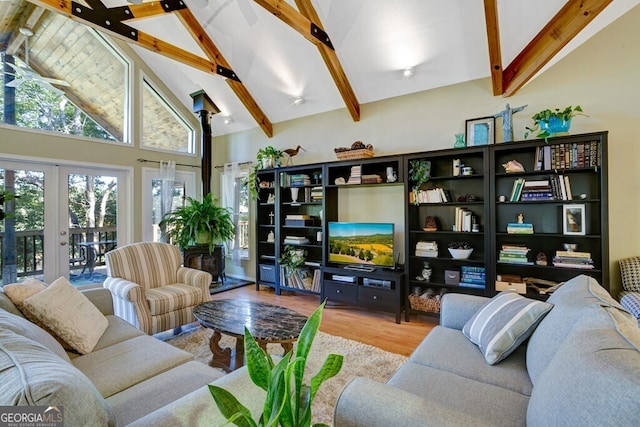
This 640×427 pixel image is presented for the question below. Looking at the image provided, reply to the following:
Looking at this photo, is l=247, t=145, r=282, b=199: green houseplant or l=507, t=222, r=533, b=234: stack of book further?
l=247, t=145, r=282, b=199: green houseplant

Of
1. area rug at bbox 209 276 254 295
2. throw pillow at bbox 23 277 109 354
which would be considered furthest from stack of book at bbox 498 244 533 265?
area rug at bbox 209 276 254 295

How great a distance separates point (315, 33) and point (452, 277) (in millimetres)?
3043

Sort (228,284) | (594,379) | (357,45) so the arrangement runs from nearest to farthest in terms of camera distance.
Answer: (594,379)
(357,45)
(228,284)

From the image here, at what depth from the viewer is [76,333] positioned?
177 centimetres

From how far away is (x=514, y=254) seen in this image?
302 centimetres

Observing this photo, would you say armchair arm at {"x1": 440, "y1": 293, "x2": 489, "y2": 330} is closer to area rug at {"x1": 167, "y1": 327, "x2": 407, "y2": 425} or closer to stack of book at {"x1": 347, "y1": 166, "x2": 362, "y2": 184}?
area rug at {"x1": 167, "y1": 327, "x2": 407, "y2": 425}

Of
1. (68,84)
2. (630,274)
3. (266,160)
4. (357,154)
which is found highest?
(68,84)

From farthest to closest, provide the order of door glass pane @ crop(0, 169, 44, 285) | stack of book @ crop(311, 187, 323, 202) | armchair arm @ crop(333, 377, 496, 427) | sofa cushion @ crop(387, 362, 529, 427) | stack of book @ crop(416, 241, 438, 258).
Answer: stack of book @ crop(311, 187, 323, 202) < door glass pane @ crop(0, 169, 44, 285) < stack of book @ crop(416, 241, 438, 258) < sofa cushion @ crop(387, 362, 529, 427) < armchair arm @ crop(333, 377, 496, 427)

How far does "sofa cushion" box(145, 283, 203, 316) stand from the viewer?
269 cm

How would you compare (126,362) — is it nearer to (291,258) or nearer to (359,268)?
(359,268)

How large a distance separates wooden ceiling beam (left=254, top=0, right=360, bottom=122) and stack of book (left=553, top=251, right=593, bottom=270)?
2791 millimetres

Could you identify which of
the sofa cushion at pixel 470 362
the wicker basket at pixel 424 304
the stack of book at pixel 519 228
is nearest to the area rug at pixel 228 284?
the wicker basket at pixel 424 304

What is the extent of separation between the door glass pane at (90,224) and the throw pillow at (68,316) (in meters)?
3.00

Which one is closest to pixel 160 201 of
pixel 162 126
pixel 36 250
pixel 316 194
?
pixel 162 126
